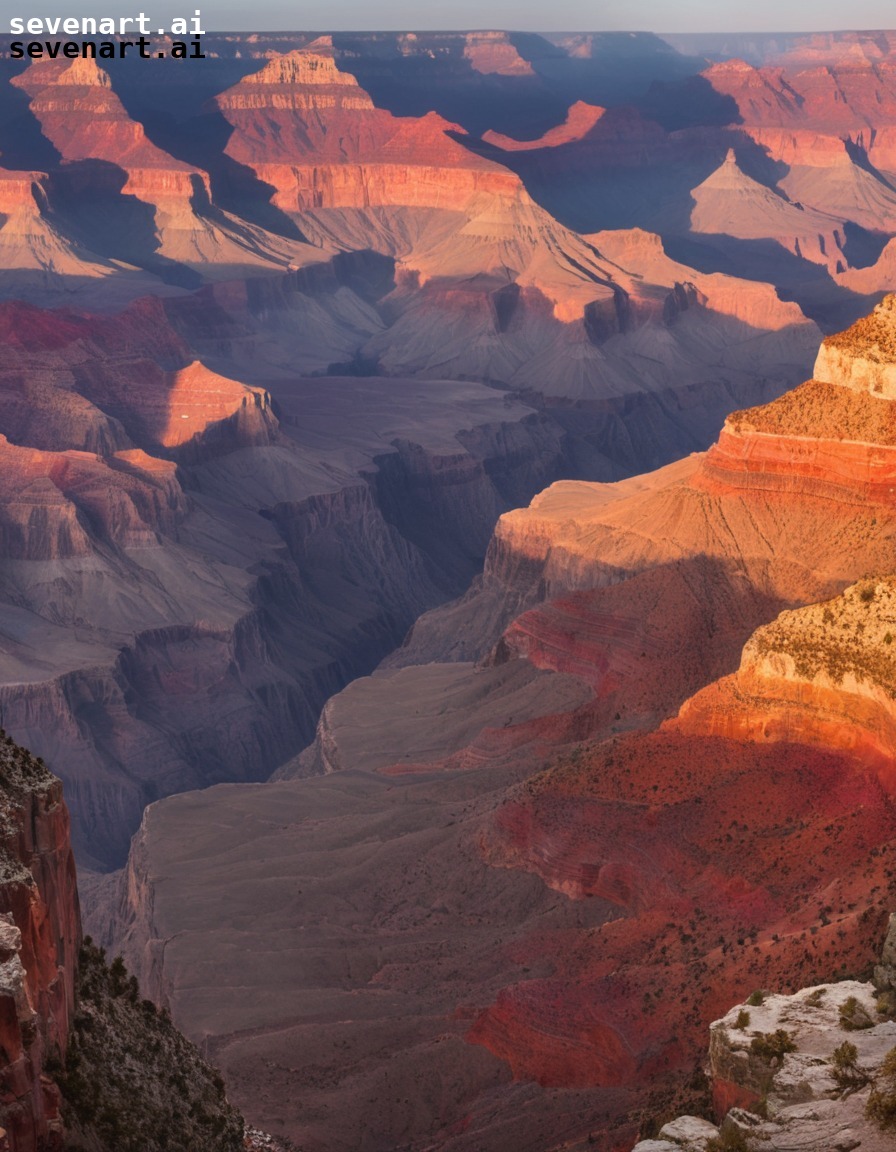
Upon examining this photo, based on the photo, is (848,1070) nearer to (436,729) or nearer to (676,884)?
(676,884)

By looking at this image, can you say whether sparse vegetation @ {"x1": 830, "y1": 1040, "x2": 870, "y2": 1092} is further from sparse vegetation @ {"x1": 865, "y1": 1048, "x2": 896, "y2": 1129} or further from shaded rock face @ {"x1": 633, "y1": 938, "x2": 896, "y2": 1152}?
sparse vegetation @ {"x1": 865, "y1": 1048, "x2": 896, "y2": 1129}

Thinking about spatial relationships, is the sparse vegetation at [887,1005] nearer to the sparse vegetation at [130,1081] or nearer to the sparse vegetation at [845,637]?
the sparse vegetation at [130,1081]

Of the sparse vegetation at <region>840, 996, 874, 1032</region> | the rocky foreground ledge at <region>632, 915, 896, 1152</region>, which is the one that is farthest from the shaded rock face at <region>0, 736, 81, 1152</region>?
the sparse vegetation at <region>840, 996, 874, 1032</region>

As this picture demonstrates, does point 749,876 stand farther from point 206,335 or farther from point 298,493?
point 206,335

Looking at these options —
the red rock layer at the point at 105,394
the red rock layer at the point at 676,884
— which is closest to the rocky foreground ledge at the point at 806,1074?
the red rock layer at the point at 676,884

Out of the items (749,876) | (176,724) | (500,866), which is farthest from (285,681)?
(749,876)

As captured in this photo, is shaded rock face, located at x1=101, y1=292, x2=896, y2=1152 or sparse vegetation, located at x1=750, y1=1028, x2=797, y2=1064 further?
shaded rock face, located at x1=101, y1=292, x2=896, y2=1152

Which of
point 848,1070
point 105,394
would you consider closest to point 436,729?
point 848,1070
